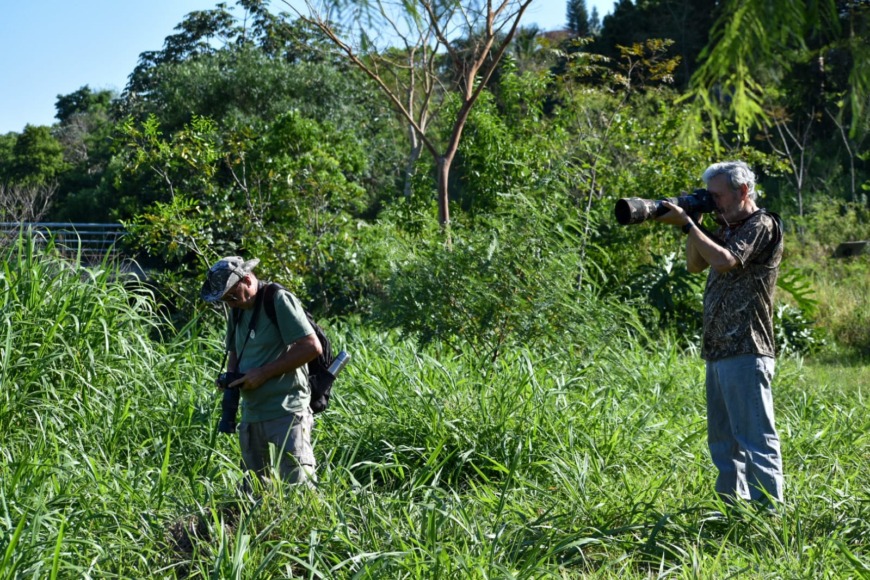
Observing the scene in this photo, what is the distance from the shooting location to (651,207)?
169 inches

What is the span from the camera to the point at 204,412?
5.80 m

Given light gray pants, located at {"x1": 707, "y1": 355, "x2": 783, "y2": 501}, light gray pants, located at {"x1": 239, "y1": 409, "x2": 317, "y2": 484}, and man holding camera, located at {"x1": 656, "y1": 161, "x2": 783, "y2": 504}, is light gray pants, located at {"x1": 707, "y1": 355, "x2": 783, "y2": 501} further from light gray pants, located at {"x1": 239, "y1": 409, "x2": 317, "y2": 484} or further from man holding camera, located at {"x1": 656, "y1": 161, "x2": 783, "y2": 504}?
light gray pants, located at {"x1": 239, "y1": 409, "x2": 317, "y2": 484}

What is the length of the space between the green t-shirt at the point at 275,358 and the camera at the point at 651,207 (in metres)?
1.45

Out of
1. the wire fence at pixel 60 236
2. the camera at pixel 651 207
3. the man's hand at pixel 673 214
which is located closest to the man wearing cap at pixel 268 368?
the camera at pixel 651 207

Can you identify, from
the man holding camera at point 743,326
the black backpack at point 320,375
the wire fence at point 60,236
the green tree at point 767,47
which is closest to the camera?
the green tree at point 767,47

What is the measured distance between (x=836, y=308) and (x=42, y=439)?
9.65 m

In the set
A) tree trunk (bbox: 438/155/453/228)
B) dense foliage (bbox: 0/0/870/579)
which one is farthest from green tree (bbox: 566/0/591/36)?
tree trunk (bbox: 438/155/453/228)

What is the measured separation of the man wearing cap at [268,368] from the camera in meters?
4.59

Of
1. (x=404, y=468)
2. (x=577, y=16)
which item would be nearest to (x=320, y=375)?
(x=404, y=468)

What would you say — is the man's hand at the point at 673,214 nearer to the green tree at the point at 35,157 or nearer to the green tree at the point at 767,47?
the green tree at the point at 767,47

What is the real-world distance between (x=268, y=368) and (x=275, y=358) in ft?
0.36

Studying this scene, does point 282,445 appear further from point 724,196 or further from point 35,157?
point 35,157

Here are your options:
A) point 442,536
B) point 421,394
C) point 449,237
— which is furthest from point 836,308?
point 442,536

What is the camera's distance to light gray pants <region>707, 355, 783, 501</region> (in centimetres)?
439
